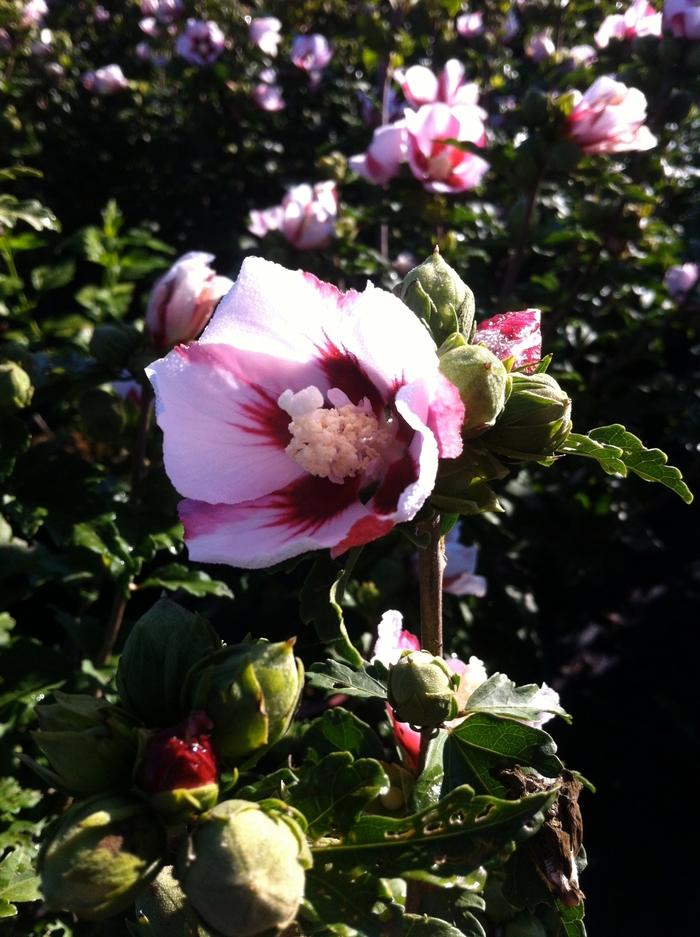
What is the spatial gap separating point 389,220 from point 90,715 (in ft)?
7.09

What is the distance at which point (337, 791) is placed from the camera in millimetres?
721

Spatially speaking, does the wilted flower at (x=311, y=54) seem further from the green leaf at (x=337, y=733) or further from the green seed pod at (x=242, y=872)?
the green seed pod at (x=242, y=872)

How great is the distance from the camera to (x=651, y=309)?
2754 mm

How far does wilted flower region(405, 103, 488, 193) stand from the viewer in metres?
1.97

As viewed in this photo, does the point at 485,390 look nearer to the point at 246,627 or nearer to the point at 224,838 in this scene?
the point at 224,838

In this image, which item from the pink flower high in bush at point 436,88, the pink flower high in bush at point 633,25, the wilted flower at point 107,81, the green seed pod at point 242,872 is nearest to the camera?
the green seed pod at point 242,872

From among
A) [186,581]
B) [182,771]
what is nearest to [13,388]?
[186,581]

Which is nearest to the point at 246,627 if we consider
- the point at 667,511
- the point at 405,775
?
the point at 405,775

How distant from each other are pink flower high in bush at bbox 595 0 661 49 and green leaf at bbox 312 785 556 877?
2547 mm

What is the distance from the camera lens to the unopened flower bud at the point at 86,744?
25.5 inches

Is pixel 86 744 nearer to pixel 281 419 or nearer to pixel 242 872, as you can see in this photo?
pixel 242 872

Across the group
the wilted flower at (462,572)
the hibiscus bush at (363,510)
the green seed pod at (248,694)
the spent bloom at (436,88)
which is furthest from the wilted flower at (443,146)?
the green seed pod at (248,694)

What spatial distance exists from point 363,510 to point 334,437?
83 millimetres

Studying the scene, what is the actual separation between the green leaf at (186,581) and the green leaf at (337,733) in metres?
0.62
